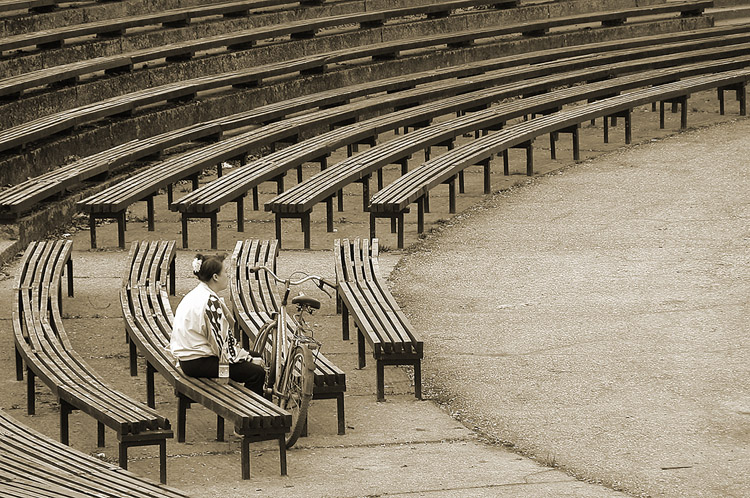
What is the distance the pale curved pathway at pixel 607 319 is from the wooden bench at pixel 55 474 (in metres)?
2.27

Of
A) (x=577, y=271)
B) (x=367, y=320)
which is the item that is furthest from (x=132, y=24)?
(x=367, y=320)

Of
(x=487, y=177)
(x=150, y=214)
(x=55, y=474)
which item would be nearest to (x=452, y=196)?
(x=487, y=177)

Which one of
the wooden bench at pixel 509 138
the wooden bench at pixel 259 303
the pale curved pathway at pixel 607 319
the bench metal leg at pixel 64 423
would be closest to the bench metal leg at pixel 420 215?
the wooden bench at pixel 509 138

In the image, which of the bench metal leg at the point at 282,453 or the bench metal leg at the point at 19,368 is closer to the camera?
the bench metal leg at the point at 282,453

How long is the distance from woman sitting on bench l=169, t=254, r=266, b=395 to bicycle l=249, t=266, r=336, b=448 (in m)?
0.22

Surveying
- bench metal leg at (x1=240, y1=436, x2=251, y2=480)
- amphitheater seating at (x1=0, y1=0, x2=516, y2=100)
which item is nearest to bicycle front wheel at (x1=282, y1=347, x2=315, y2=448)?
bench metal leg at (x1=240, y1=436, x2=251, y2=480)

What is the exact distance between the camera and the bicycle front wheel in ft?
20.7

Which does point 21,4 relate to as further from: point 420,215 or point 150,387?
point 150,387

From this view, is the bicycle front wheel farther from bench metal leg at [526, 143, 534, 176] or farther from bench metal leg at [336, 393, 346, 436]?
bench metal leg at [526, 143, 534, 176]

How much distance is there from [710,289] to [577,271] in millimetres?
1131

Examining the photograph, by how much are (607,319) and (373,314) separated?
6.24 ft

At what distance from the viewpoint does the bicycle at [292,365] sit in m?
6.33

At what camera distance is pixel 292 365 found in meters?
6.58

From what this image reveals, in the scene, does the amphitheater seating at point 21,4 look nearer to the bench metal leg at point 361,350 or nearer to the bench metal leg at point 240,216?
the bench metal leg at point 240,216
